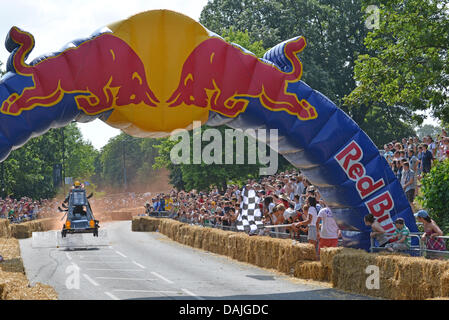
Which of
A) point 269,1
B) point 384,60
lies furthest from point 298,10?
point 384,60

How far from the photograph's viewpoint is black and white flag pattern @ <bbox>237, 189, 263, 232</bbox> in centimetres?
2078

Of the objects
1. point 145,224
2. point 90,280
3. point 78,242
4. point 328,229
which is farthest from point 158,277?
point 145,224

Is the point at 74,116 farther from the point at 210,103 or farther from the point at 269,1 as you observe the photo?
the point at 269,1

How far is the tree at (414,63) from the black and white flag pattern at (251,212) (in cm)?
536

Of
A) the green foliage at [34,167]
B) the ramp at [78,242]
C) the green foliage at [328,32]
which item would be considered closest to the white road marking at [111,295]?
the ramp at [78,242]

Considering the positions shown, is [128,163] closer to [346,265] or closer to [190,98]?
[190,98]

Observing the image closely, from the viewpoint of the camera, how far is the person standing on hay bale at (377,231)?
14805 mm

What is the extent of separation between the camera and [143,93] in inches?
556

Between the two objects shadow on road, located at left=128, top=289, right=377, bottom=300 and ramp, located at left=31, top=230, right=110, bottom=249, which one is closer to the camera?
shadow on road, located at left=128, top=289, right=377, bottom=300

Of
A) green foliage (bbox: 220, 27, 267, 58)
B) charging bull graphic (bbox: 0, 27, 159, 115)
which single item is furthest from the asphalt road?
green foliage (bbox: 220, 27, 267, 58)

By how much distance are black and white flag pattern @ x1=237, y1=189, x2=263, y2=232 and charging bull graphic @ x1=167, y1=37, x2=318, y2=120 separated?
5993mm

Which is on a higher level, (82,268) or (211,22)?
(211,22)

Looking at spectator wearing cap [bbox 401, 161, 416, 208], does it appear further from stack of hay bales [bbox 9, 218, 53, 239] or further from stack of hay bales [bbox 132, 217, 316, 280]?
stack of hay bales [bbox 9, 218, 53, 239]
